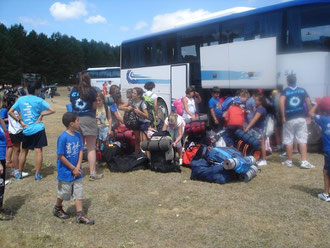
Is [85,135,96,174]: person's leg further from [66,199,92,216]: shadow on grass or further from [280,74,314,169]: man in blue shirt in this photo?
[280,74,314,169]: man in blue shirt

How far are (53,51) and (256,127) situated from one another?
7584cm

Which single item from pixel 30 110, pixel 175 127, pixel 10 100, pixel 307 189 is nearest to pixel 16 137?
pixel 30 110

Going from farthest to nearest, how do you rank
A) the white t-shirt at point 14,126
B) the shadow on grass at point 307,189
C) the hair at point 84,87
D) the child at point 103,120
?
1. the child at point 103,120
2. the white t-shirt at point 14,126
3. the hair at point 84,87
4. the shadow on grass at point 307,189

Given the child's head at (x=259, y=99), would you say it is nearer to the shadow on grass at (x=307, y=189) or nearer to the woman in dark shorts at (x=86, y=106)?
the shadow on grass at (x=307, y=189)

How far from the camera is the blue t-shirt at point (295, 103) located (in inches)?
265

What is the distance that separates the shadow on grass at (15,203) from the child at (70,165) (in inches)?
39.6

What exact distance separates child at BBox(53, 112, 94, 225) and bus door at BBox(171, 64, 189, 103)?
25.4ft

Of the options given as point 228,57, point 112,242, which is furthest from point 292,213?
point 228,57

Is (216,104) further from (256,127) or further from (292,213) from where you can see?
(292,213)

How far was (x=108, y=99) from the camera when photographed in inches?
292

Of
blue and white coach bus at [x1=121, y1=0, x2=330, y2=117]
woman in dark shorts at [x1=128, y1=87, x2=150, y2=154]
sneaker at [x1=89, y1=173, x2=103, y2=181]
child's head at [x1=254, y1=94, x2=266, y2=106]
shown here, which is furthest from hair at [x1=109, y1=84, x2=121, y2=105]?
blue and white coach bus at [x1=121, y1=0, x2=330, y2=117]

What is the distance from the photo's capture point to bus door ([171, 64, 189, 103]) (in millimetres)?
11848

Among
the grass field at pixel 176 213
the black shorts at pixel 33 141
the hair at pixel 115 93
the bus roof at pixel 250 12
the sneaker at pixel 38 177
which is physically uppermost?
the bus roof at pixel 250 12

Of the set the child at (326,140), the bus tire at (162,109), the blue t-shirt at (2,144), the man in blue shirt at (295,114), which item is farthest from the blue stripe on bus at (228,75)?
the blue t-shirt at (2,144)
